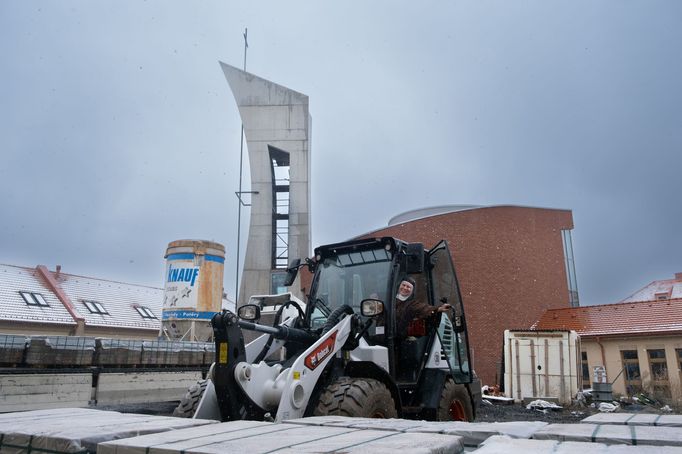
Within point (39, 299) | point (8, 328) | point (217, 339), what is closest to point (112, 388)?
point (217, 339)

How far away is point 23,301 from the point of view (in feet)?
96.4

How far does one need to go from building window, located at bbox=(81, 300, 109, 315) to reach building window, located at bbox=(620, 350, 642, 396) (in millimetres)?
27499

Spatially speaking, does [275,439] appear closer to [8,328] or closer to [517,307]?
[517,307]

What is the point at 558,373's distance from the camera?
18.0 meters

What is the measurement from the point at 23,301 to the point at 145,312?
8186 millimetres

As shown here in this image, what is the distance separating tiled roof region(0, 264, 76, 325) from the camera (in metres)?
28.1

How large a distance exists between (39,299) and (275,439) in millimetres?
Result: 32243

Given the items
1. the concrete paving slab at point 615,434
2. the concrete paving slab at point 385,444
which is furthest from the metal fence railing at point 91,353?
the concrete paving slab at point 615,434

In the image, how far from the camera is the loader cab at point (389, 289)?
6.27 meters

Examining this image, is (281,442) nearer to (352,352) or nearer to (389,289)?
(352,352)

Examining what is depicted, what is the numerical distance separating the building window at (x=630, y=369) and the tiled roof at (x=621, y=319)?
90 cm

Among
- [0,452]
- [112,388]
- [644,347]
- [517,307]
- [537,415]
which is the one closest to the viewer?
[0,452]

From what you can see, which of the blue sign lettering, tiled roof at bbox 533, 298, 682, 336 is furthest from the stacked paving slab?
tiled roof at bbox 533, 298, 682, 336

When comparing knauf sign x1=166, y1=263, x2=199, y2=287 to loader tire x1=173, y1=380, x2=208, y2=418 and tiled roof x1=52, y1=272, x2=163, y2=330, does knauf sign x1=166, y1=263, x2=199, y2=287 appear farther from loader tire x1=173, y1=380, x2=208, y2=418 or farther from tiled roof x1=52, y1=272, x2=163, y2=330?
loader tire x1=173, y1=380, x2=208, y2=418
